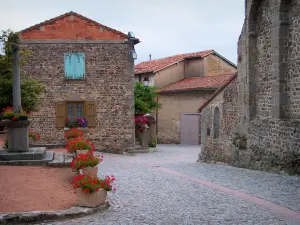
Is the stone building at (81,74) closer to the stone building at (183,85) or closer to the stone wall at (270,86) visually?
the stone wall at (270,86)

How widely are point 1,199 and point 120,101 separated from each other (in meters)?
13.9

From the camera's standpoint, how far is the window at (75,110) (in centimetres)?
2097

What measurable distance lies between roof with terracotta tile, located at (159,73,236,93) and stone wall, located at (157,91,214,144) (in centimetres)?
51

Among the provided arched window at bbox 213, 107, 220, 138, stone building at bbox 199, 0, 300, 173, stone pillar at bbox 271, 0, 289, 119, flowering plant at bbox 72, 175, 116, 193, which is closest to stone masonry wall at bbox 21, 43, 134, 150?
arched window at bbox 213, 107, 220, 138

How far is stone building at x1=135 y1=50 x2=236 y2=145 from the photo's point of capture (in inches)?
1208

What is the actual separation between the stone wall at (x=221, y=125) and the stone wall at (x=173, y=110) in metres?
11.3

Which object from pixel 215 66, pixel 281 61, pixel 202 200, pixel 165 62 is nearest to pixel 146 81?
pixel 165 62

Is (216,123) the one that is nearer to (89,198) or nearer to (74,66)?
(74,66)

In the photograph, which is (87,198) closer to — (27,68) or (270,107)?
(270,107)

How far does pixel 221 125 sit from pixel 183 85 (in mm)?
14997

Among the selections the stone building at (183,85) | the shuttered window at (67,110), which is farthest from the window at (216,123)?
the stone building at (183,85)

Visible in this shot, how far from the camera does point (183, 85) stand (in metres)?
31.9

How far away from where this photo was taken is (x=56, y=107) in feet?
68.0

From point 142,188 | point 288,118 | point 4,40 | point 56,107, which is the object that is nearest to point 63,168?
point 142,188
